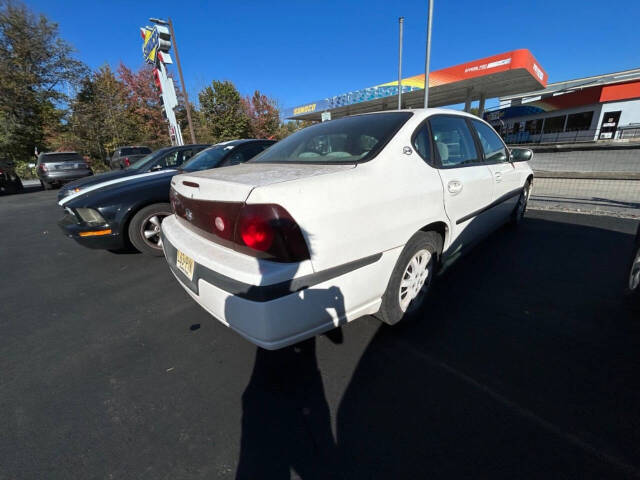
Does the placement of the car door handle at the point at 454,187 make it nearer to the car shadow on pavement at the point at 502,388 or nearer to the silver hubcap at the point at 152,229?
the car shadow on pavement at the point at 502,388

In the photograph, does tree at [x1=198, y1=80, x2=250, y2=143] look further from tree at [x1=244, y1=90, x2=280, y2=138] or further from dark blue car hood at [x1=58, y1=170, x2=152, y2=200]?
dark blue car hood at [x1=58, y1=170, x2=152, y2=200]

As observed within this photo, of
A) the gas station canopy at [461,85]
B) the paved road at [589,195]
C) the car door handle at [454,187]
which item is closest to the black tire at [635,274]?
the car door handle at [454,187]

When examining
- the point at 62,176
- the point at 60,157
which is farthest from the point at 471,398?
the point at 60,157

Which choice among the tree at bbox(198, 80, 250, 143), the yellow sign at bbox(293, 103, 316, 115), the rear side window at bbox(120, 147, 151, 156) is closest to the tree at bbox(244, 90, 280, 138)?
the tree at bbox(198, 80, 250, 143)

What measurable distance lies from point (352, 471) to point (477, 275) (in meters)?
2.25

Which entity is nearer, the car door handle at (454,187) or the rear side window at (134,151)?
the car door handle at (454,187)

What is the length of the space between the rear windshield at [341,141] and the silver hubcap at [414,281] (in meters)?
0.80

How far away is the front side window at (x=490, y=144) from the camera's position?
2.83 meters

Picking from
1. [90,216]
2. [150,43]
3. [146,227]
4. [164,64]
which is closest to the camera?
[90,216]

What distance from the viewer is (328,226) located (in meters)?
1.34

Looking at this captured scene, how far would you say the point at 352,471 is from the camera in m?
1.18

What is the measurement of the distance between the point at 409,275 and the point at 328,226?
0.92 meters

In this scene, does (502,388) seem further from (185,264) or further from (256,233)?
(185,264)

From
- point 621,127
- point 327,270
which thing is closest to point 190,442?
point 327,270
